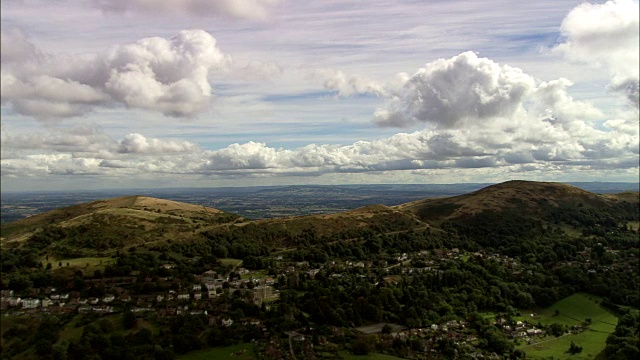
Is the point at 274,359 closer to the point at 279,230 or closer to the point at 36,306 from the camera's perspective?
the point at 36,306

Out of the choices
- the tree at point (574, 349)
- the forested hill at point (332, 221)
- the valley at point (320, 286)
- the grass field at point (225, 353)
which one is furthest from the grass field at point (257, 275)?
the tree at point (574, 349)

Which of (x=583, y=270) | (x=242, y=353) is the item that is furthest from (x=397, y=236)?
(x=242, y=353)

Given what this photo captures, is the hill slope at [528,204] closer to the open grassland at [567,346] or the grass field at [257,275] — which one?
the grass field at [257,275]

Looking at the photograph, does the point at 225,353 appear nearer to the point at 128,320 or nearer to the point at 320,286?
the point at 128,320

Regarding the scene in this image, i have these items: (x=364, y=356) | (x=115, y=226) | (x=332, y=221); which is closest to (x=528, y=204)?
(x=332, y=221)

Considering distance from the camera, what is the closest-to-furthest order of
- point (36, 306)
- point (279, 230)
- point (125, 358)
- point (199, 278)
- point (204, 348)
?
1. point (125, 358)
2. point (204, 348)
3. point (36, 306)
4. point (199, 278)
5. point (279, 230)

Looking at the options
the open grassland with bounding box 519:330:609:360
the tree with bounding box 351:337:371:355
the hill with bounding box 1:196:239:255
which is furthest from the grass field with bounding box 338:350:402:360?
the hill with bounding box 1:196:239:255

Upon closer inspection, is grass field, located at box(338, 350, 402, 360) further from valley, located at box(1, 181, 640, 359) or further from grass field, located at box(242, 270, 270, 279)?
grass field, located at box(242, 270, 270, 279)

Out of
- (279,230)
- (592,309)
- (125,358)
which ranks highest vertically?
(279,230)
